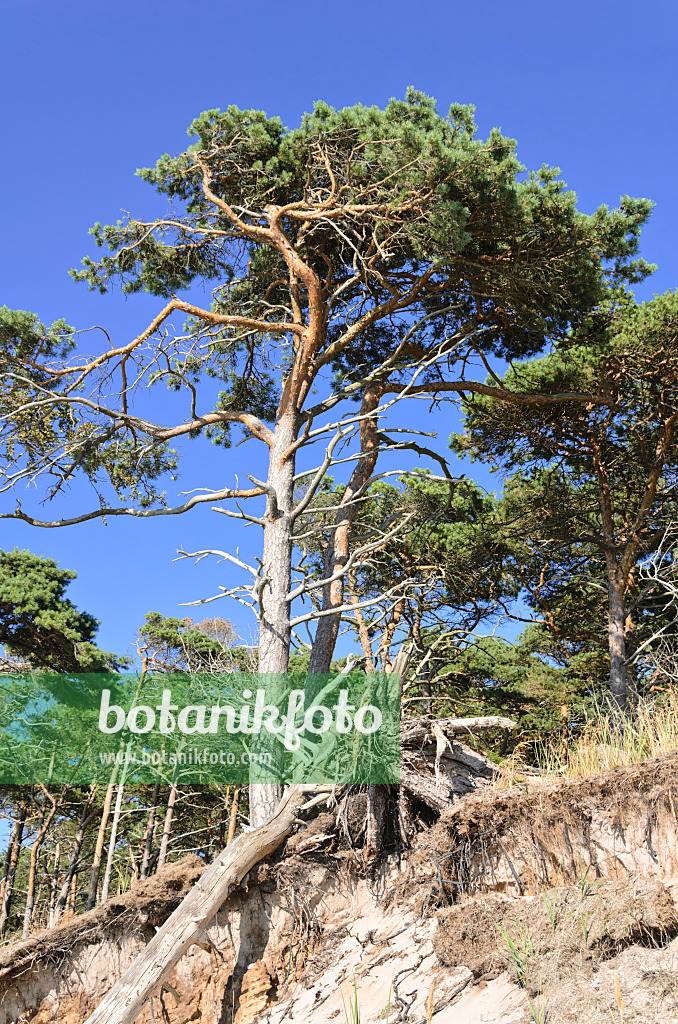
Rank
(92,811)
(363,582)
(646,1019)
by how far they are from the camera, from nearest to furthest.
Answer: (646,1019)
(363,582)
(92,811)

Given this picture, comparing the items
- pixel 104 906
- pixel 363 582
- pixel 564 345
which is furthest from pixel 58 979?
pixel 564 345

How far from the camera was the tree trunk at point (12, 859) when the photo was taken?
1772cm

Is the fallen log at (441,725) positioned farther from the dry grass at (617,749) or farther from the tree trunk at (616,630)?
the tree trunk at (616,630)

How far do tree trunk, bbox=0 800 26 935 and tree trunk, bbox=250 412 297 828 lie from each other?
40.1 ft

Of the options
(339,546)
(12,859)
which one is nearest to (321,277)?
(339,546)

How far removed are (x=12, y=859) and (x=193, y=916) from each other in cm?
1561

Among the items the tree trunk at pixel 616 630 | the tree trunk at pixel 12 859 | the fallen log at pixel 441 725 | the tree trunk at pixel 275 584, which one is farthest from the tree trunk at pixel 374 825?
the tree trunk at pixel 12 859

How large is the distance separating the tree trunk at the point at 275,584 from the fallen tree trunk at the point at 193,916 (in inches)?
11.8

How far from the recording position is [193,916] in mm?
7020

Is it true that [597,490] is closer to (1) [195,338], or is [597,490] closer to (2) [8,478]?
(1) [195,338]

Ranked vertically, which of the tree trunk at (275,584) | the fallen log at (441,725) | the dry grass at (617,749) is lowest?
the dry grass at (617,749)

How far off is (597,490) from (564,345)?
13.9ft

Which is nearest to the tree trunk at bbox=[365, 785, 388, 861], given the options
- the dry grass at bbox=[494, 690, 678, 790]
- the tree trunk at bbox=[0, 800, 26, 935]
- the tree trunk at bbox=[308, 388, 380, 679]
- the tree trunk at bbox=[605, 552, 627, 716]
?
the dry grass at bbox=[494, 690, 678, 790]

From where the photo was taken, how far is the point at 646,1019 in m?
4.48
